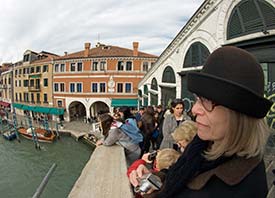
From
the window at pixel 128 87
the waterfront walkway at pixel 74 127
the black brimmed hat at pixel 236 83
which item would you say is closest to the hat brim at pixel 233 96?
the black brimmed hat at pixel 236 83

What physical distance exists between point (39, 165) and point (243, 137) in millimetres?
19060

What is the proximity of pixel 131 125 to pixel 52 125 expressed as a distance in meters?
24.6

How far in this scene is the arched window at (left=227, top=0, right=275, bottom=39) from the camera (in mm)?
4062

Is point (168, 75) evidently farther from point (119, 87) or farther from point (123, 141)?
point (119, 87)

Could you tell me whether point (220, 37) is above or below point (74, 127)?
above

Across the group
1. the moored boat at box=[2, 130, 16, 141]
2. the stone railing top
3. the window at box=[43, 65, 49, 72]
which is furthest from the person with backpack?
the window at box=[43, 65, 49, 72]

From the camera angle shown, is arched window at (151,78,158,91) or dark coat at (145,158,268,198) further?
arched window at (151,78,158,91)

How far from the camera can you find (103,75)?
24.8m

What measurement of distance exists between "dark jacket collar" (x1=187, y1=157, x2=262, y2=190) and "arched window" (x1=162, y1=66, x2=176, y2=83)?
811 centimetres

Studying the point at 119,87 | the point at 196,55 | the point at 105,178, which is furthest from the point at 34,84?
the point at 105,178

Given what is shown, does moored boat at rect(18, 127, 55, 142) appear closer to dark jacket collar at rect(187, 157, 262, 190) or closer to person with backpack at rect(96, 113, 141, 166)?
person with backpack at rect(96, 113, 141, 166)

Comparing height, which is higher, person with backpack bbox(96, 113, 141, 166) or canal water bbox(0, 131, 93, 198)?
person with backpack bbox(96, 113, 141, 166)

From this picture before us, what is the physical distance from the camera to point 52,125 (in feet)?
83.9

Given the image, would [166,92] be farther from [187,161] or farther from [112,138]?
[187,161]
